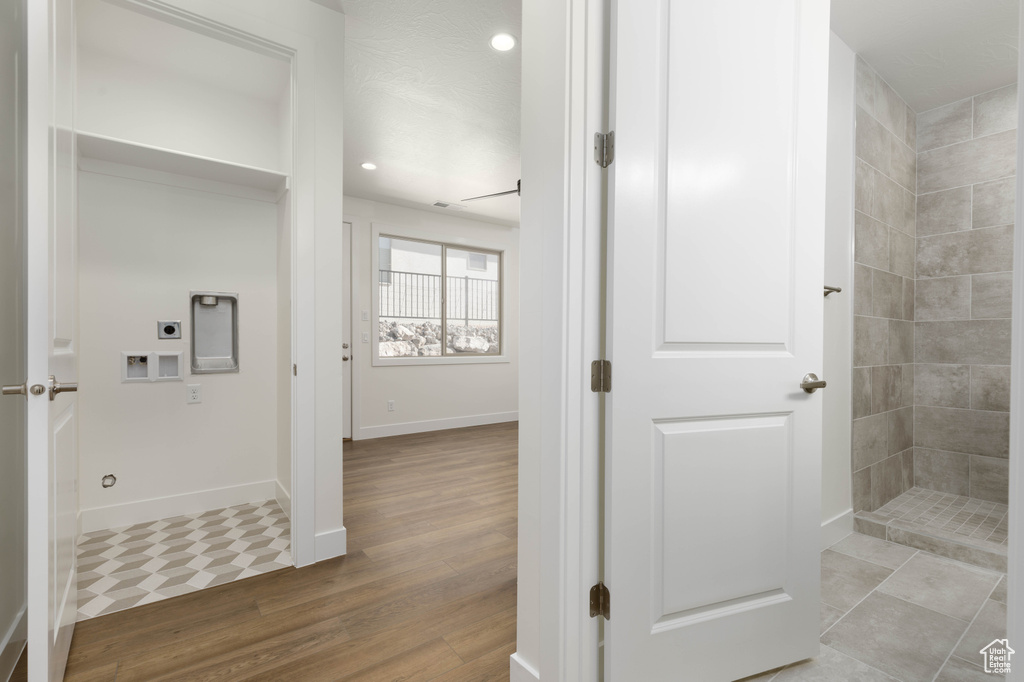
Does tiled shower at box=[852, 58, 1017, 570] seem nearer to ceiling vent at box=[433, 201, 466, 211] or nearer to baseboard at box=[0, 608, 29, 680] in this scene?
baseboard at box=[0, 608, 29, 680]

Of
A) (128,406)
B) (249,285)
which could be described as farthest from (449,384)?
(128,406)

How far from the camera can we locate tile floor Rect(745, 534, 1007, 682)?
1543 mm

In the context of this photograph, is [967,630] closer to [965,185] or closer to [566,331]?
[566,331]

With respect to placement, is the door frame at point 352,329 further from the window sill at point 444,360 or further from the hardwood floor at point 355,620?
the hardwood floor at point 355,620

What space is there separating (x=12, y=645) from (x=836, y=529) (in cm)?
338

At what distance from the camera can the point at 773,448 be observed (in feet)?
4.95

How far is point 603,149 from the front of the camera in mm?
1332

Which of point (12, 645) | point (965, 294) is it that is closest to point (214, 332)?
point (12, 645)

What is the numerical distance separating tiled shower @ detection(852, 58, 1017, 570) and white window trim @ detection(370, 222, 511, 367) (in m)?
4.04

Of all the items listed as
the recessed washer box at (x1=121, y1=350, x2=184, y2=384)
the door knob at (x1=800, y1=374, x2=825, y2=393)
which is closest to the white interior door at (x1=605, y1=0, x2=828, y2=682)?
the door knob at (x1=800, y1=374, x2=825, y2=393)

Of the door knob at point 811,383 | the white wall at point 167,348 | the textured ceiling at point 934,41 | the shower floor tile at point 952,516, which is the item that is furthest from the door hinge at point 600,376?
the white wall at point 167,348

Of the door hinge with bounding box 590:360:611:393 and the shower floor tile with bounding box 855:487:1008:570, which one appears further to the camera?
the shower floor tile with bounding box 855:487:1008:570

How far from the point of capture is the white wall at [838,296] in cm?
242

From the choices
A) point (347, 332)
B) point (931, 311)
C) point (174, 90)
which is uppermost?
point (174, 90)
